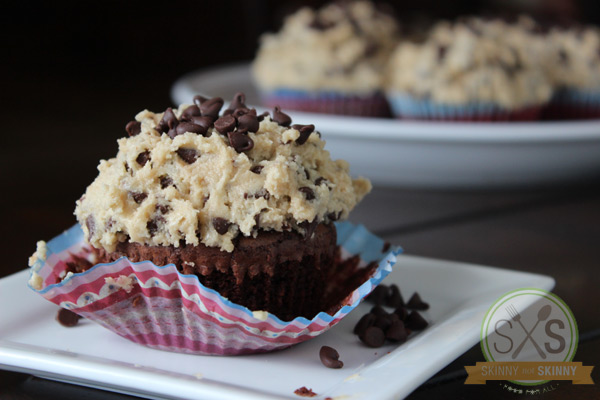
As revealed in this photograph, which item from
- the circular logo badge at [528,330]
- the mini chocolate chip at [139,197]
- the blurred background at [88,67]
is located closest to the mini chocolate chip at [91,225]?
the mini chocolate chip at [139,197]

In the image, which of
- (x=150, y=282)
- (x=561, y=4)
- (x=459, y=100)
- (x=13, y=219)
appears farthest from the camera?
(x=561, y=4)

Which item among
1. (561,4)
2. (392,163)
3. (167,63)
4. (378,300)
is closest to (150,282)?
(378,300)

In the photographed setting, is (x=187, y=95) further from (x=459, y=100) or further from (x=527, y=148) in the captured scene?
(x=527, y=148)

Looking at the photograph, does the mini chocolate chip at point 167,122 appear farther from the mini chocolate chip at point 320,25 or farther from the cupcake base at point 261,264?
the mini chocolate chip at point 320,25

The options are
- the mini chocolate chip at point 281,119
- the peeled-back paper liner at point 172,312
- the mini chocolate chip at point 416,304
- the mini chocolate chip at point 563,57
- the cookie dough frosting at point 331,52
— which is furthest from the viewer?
the mini chocolate chip at point 563,57

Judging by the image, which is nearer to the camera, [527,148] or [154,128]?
[154,128]

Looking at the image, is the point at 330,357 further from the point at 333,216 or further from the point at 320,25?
the point at 320,25

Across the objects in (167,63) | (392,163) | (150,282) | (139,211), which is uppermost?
(139,211)

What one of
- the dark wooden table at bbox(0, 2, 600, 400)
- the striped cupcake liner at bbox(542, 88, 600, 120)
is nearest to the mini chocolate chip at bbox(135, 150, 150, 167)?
the dark wooden table at bbox(0, 2, 600, 400)
